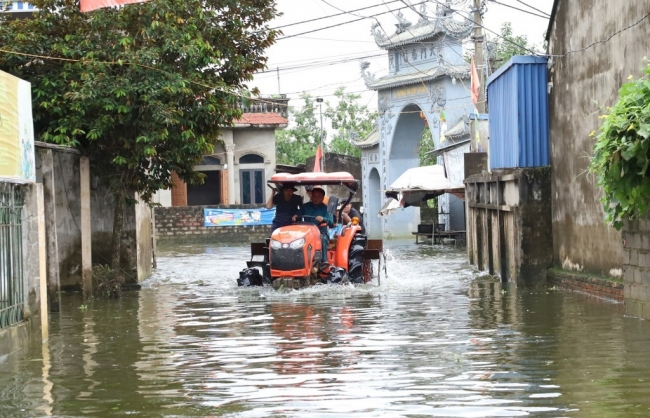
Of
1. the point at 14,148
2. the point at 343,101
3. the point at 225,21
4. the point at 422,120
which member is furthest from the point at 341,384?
the point at 343,101

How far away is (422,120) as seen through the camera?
164 ft

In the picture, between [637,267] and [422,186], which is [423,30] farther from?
[637,267]

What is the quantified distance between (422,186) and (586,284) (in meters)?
21.8

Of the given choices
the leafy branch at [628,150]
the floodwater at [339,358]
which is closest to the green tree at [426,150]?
the floodwater at [339,358]

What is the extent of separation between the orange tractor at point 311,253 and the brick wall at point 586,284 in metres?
3.30

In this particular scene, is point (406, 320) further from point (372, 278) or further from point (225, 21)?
point (225, 21)

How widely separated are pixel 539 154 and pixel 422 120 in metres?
30.7

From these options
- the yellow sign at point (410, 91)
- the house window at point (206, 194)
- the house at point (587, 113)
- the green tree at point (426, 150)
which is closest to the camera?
the house at point (587, 113)

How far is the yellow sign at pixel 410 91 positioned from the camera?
1803 inches

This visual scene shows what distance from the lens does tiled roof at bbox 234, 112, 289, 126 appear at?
51.2 meters

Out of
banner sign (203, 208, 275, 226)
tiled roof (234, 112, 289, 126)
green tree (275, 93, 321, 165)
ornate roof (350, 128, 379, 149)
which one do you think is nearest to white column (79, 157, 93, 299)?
banner sign (203, 208, 275, 226)

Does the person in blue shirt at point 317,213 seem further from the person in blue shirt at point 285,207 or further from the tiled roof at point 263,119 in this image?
the tiled roof at point 263,119

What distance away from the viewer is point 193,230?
160ft

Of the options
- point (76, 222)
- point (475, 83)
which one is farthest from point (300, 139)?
point (76, 222)
